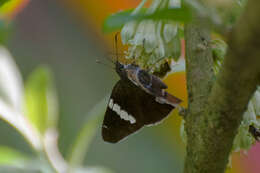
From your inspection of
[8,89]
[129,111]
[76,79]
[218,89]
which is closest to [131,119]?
[129,111]

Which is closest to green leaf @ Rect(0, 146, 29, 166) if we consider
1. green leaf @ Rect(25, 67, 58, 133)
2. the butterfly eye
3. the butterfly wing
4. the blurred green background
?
green leaf @ Rect(25, 67, 58, 133)

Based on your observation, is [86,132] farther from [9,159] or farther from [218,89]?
[218,89]

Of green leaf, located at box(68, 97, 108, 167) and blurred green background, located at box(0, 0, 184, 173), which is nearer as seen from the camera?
green leaf, located at box(68, 97, 108, 167)

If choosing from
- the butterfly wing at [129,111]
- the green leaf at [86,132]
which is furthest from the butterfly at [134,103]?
the green leaf at [86,132]

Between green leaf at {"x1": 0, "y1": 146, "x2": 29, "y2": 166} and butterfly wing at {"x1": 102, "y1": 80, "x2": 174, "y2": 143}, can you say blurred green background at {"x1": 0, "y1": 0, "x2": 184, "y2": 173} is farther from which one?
butterfly wing at {"x1": 102, "y1": 80, "x2": 174, "y2": 143}

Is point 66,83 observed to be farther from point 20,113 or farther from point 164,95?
point 164,95

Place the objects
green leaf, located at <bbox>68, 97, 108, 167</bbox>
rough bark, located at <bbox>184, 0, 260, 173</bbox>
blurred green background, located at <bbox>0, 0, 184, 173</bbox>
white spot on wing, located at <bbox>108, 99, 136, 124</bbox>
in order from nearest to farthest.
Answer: rough bark, located at <bbox>184, 0, 260, 173</bbox> → white spot on wing, located at <bbox>108, 99, 136, 124</bbox> → green leaf, located at <bbox>68, 97, 108, 167</bbox> → blurred green background, located at <bbox>0, 0, 184, 173</bbox>

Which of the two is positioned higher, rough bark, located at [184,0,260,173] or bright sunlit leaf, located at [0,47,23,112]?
rough bark, located at [184,0,260,173]
